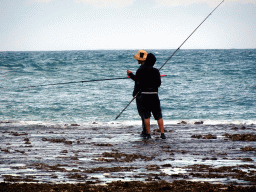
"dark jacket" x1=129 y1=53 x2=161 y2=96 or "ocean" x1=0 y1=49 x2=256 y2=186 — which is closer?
"ocean" x1=0 y1=49 x2=256 y2=186

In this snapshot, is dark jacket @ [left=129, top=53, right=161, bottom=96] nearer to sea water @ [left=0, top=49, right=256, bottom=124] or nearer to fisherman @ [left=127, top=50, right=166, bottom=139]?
fisherman @ [left=127, top=50, right=166, bottom=139]

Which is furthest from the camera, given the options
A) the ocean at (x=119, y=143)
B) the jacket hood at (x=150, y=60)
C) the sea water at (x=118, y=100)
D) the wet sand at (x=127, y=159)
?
the sea water at (x=118, y=100)

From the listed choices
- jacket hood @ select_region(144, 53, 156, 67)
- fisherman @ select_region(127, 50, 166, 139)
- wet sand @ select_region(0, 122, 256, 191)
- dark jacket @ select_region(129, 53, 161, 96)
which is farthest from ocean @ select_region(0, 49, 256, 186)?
jacket hood @ select_region(144, 53, 156, 67)

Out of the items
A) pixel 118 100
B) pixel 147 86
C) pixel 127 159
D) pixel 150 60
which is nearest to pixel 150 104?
pixel 147 86

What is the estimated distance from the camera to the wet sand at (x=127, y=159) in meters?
4.34

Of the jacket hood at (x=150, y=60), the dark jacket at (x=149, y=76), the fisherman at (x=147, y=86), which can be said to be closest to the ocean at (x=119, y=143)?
the fisherman at (x=147, y=86)

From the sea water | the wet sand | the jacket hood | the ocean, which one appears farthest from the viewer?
the sea water

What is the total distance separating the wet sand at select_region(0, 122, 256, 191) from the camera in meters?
4.34

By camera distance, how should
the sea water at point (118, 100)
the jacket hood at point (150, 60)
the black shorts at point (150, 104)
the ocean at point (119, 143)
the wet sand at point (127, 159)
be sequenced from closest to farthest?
the wet sand at point (127, 159) < the ocean at point (119, 143) < the jacket hood at point (150, 60) < the black shorts at point (150, 104) < the sea water at point (118, 100)

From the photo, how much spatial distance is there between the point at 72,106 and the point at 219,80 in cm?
1336

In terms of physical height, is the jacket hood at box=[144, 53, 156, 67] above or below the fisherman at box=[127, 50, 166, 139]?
above

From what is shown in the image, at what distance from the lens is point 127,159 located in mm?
5742

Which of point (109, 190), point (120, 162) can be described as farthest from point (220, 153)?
point (109, 190)

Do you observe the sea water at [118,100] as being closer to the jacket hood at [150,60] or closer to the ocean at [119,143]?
the ocean at [119,143]
